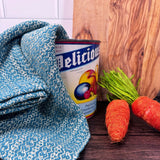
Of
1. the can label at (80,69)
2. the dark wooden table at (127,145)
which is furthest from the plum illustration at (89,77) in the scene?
the dark wooden table at (127,145)

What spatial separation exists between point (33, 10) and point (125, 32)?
379 mm

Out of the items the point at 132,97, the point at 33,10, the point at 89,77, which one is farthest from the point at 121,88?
the point at 33,10

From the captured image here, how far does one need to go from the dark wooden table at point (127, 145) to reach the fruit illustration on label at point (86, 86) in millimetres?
83

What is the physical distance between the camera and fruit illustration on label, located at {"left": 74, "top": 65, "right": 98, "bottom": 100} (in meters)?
0.38

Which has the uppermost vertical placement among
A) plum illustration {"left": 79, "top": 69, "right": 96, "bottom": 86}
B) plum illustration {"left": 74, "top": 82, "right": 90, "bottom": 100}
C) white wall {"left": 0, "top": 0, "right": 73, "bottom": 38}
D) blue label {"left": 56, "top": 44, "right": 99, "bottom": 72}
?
white wall {"left": 0, "top": 0, "right": 73, "bottom": 38}

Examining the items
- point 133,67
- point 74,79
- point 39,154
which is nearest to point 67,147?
point 39,154

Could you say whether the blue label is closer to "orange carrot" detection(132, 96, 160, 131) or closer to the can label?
the can label

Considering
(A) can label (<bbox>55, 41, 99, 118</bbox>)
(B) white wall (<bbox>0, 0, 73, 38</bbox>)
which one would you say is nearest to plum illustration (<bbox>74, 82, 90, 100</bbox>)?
(A) can label (<bbox>55, 41, 99, 118</bbox>)

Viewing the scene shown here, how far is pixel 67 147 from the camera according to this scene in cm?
28

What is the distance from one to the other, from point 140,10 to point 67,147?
0.49 m

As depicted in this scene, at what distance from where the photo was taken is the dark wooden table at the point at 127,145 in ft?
0.92

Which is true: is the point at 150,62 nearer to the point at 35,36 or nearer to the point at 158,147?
the point at 158,147

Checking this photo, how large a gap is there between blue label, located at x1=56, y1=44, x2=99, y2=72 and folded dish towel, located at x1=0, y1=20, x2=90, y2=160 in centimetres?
4

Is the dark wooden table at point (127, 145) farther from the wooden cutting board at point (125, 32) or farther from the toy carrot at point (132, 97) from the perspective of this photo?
the wooden cutting board at point (125, 32)
